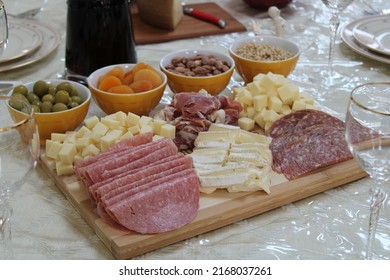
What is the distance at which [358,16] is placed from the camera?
194 centimetres

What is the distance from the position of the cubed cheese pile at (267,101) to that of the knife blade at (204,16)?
20.8 inches

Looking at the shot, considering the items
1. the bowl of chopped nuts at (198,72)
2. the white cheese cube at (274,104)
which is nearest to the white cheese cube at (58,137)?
the bowl of chopped nuts at (198,72)

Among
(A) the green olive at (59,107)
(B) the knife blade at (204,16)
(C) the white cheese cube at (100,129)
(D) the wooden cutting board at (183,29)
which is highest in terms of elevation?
(C) the white cheese cube at (100,129)

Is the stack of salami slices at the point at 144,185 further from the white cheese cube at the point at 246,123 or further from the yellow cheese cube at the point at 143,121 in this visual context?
the white cheese cube at the point at 246,123

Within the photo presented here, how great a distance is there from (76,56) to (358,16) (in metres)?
0.98

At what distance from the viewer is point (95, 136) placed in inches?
44.8

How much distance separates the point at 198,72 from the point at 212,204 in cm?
47

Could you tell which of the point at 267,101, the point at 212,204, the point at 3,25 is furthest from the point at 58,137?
the point at 267,101

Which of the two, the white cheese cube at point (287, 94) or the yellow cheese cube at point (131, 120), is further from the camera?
the white cheese cube at point (287, 94)

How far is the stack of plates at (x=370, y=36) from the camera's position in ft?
5.22

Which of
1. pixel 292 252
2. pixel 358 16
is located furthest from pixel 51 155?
pixel 358 16

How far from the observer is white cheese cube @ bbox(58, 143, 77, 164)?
1.11 meters

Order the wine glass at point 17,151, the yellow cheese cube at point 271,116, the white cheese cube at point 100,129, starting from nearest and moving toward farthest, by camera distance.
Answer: the wine glass at point 17,151
the white cheese cube at point 100,129
the yellow cheese cube at point 271,116

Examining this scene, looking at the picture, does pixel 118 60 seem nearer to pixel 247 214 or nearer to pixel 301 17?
pixel 247 214
